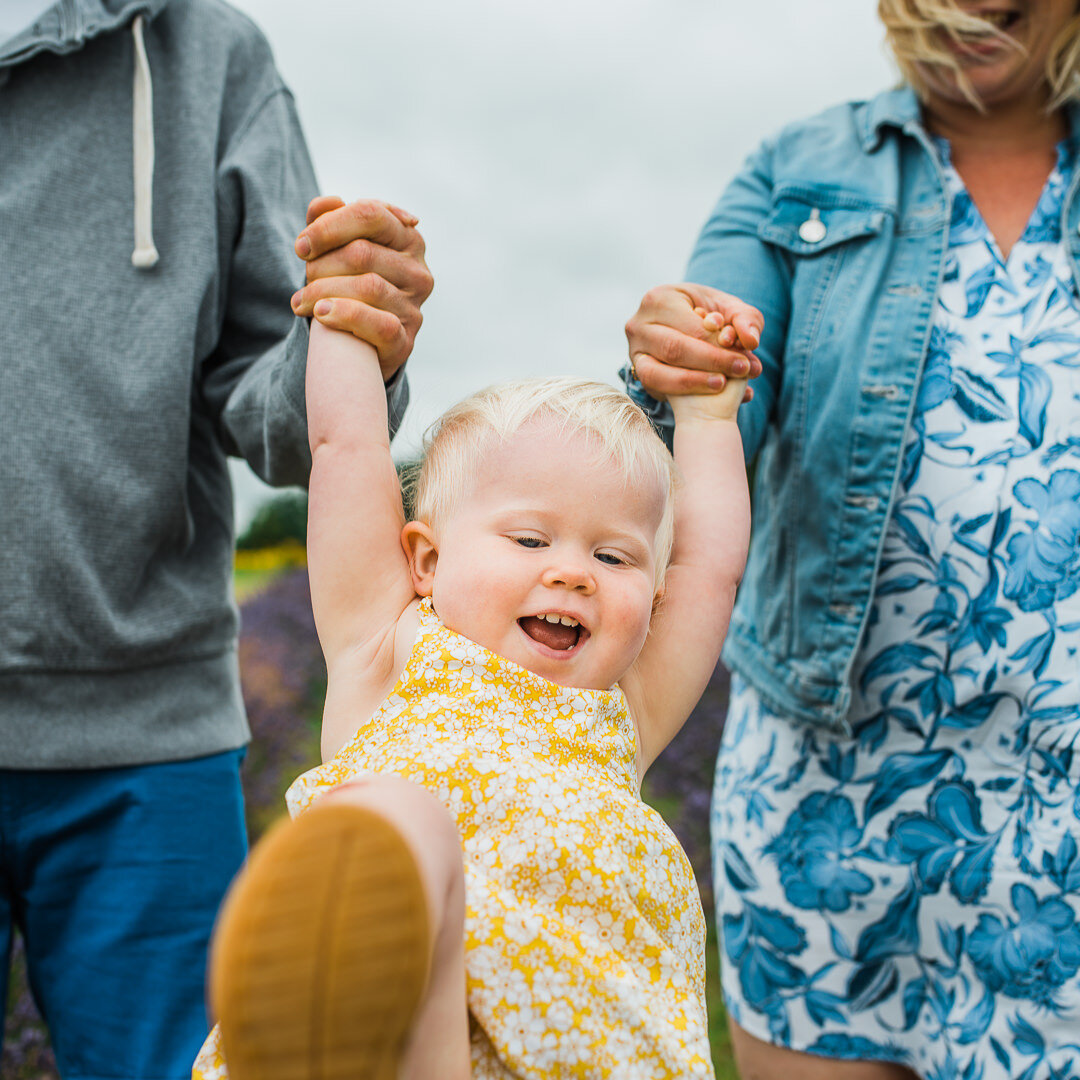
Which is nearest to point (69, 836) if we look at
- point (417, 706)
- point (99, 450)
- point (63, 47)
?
point (99, 450)

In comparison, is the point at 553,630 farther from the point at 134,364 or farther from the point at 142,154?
the point at 142,154

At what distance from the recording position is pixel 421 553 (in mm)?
1424

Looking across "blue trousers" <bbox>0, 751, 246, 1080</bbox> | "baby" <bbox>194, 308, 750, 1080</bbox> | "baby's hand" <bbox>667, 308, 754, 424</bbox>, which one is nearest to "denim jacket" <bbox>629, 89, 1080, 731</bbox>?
"baby's hand" <bbox>667, 308, 754, 424</bbox>

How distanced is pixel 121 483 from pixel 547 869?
93 cm

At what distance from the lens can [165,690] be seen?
1.70m

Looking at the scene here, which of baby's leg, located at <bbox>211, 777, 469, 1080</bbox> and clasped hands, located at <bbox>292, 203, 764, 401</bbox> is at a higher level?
clasped hands, located at <bbox>292, 203, 764, 401</bbox>

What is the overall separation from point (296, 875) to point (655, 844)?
21.0 inches

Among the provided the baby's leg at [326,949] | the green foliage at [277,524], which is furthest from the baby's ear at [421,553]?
the green foliage at [277,524]

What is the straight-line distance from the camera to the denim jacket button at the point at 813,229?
183 centimetres

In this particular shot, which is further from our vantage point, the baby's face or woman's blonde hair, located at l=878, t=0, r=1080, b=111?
woman's blonde hair, located at l=878, t=0, r=1080, b=111

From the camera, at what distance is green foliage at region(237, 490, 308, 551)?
8.91 metres

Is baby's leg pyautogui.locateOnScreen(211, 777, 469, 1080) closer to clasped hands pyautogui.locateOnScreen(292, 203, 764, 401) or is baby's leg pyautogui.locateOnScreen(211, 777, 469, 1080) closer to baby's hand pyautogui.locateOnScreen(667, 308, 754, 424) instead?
clasped hands pyautogui.locateOnScreen(292, 203, 764, 401)

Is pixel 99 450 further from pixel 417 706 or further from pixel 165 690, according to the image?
pixel 417 706

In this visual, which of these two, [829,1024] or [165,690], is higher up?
[165,690]
